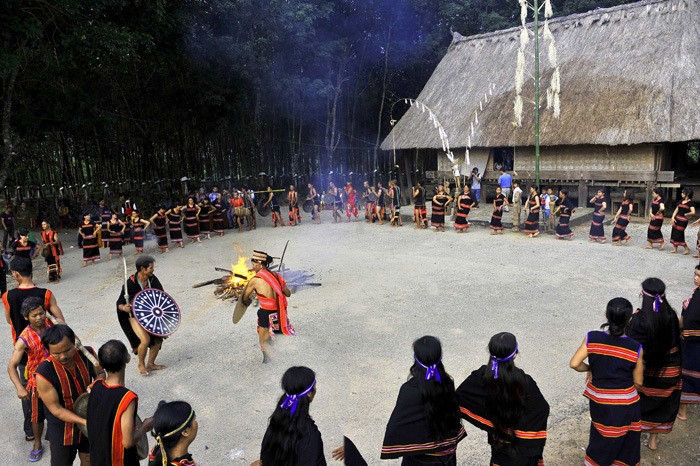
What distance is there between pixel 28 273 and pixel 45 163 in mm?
19114

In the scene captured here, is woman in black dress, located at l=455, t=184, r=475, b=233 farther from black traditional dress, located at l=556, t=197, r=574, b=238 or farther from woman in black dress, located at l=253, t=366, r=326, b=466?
woman in black dress, located at l=253, t=366, r=326, b=466

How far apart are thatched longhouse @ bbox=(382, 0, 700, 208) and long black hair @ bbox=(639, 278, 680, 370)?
41.5 feet

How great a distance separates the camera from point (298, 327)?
801 cm

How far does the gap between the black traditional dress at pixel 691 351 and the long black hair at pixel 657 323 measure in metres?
0.31

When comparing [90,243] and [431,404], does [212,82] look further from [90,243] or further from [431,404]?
[431,404]

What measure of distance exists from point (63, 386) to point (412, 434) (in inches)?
99.1

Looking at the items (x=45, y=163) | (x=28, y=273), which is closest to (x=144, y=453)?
(x=28, y=273)

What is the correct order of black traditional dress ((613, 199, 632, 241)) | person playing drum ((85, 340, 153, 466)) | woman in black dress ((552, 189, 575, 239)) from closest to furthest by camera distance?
person playing drum ((85, 340, 153, 466)) → black traditional dress ((613, 199, 632, 241)) → woman in black dress ((552, 189, 575, 239))

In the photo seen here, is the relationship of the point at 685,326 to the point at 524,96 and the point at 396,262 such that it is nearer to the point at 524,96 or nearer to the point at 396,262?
the point at 396,262

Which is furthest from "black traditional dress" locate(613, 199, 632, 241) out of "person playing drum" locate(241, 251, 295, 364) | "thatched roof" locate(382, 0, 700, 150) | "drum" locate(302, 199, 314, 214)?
"drum" locate(302, 199, 314, 214)

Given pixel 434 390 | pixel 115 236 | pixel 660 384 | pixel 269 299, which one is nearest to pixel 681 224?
pixel 660 384

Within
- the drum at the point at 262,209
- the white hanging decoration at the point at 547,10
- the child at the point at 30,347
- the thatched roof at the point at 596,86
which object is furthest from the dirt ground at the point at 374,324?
the white hanging decoration at the point at 547,10

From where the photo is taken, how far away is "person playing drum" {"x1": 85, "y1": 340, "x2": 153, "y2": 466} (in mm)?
3234

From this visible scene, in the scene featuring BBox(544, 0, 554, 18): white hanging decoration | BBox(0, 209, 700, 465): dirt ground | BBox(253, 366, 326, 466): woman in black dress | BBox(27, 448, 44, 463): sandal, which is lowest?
BBox(27, 448, 44, 463): sandal
